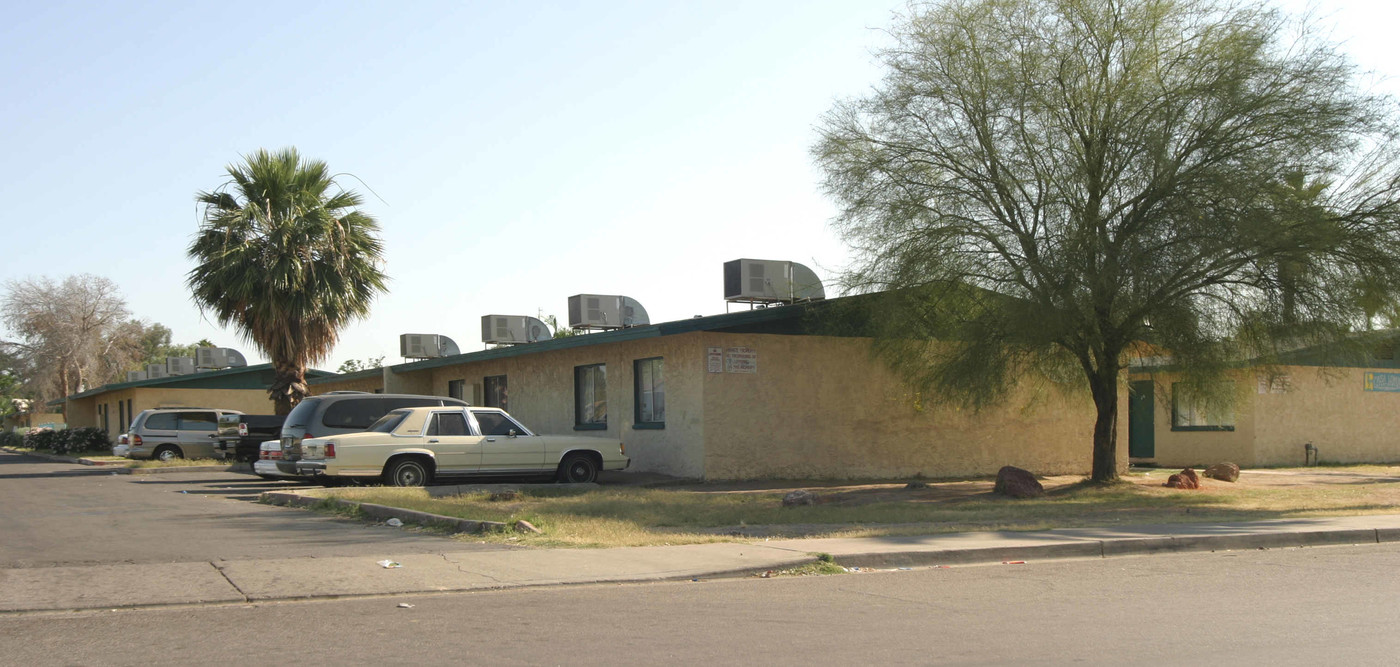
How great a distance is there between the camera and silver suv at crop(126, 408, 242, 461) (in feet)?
95.5

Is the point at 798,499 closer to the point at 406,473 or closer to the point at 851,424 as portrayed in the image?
the point at 851,424

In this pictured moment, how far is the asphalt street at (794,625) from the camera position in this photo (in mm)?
6492

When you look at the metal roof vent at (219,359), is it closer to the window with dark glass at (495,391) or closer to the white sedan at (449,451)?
the window with dark glass at (495,391)

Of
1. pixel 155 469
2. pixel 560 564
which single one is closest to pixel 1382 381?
pixel 560 564

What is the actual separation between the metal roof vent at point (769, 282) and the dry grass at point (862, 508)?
3720 millimetres

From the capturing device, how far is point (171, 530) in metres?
12.5

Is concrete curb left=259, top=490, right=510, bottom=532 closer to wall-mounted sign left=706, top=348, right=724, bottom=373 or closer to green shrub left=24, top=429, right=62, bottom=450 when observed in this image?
wall-mounted sign left=706, top=348, right=724, bottom=373

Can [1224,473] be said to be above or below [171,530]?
below

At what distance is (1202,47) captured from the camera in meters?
16.8

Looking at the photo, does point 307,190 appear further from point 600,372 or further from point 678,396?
point 678,396

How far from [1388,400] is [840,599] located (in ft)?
91.4

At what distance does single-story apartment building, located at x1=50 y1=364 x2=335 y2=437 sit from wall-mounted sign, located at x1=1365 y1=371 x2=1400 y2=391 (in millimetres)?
32175

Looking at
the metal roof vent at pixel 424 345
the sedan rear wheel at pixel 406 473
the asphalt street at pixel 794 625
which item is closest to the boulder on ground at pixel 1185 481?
the asphalt street at pixel 794 625

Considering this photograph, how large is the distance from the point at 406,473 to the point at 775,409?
21.4 ft
